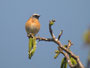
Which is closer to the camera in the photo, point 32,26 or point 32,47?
point 32,47

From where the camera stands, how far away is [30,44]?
3.81ft

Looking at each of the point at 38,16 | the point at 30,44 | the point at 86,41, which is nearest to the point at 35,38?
the point at 30,44

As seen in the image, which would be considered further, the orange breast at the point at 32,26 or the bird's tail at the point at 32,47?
the orange breast at the point at 32,26

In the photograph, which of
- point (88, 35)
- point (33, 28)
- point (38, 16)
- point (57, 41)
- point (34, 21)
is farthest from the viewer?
point (38, 16)

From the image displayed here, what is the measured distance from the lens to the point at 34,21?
2.11 metres

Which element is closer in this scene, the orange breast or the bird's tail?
the bird's tail

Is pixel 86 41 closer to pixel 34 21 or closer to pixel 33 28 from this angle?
pixel 33 28

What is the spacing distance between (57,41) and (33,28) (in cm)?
95

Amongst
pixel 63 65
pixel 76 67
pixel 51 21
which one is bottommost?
pixel 63 65

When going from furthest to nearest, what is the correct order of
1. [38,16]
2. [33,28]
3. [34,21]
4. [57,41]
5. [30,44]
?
[38,16]
[34,21]
[33,28]
[30,44]
[57,41]

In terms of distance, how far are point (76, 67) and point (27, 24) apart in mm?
1348

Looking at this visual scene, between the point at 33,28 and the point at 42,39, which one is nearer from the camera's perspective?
the point at 42,39

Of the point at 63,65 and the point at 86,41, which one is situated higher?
the point at 86,41

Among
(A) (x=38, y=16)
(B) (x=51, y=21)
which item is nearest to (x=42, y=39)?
(B) (x=51, y=21)
